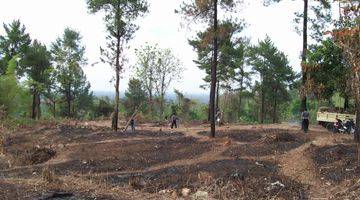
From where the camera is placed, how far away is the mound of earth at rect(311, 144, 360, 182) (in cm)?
1567

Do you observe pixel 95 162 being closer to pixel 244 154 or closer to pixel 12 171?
pixel 12 171

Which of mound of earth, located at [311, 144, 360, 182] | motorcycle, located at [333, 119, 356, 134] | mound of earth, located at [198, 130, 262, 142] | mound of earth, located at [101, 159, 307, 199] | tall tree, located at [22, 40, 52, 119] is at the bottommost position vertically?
mound of earth, located at [101, 159, 307, 199]

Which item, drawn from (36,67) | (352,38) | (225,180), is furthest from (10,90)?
(352,38)

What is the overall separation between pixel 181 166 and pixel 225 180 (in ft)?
12.9

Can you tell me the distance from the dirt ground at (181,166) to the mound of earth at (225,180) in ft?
0.10

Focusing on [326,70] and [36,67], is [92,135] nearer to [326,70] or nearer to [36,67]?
[326,70]

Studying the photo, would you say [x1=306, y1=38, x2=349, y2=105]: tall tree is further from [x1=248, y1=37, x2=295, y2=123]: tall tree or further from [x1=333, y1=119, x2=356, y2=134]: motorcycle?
[x1=248, y1=37, x2=295, y2=123]: tall tree

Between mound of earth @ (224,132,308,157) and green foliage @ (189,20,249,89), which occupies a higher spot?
green foliage @ (189,20,249,89)

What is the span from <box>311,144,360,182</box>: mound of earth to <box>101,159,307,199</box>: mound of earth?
159 cm

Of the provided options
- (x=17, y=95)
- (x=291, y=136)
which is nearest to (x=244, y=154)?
(x=291, y=136)

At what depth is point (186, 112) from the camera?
72875 millimetres

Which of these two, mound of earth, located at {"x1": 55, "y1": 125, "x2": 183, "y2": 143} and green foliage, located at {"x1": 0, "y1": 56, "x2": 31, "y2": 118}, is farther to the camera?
green foliage, located at {"x1": 0, "y1": 56, "x2": 31, "y2": 118}

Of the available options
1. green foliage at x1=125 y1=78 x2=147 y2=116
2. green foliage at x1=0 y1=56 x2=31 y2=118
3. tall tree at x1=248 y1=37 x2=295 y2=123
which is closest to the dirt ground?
green foliage at x1=0 y1=56 x2=31 y2=118

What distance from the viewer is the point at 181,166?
19.1 m
